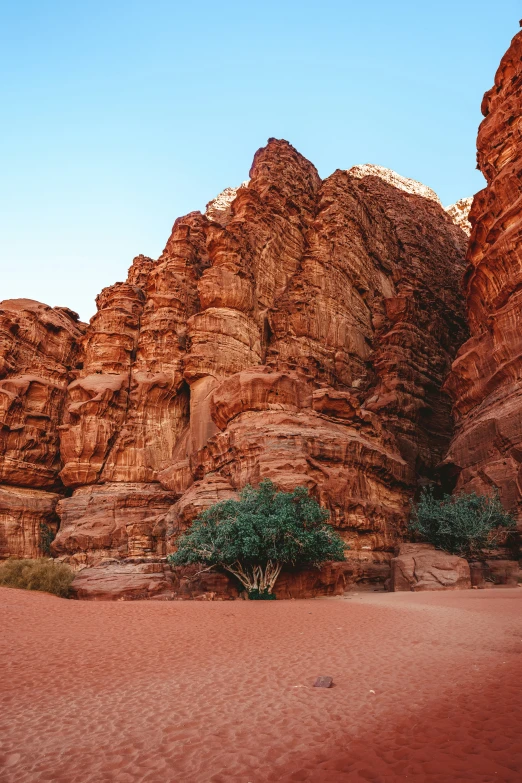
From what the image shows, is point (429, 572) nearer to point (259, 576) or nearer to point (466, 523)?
point (466, 523)

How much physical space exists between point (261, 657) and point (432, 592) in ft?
45.7

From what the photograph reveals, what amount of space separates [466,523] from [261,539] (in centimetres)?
1162

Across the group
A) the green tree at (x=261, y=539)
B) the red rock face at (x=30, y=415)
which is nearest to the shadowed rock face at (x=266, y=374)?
the red rock face at (x=30, y=415)

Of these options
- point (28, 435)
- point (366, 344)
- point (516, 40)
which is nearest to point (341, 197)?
point (366, 344)

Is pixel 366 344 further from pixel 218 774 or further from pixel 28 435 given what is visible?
pixel 218 774

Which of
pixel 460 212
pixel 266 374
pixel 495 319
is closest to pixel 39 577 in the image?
pixel 266 374

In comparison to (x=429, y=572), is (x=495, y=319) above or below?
above

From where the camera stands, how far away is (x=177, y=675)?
279 inches

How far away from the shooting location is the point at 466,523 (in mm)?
24344

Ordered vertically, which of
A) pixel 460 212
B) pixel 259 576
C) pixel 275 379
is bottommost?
pixel 259 576

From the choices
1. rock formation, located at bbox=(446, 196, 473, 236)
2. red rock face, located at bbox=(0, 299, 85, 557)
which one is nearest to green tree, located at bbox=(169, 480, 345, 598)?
red rock face, located at bbox=(0, 299, 85, 557)

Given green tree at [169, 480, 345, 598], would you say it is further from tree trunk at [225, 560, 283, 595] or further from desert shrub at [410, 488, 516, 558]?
desert shrub at [410, 488, 516, 558]

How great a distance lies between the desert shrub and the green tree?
808 cm

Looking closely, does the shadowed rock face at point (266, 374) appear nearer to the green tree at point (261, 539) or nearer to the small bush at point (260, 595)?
the green tree at point (261, 539)
